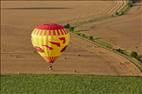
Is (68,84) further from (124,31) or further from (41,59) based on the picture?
(124,31)

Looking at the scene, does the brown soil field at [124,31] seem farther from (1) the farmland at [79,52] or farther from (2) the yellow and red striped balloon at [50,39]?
(2) the yellow and red striped balloon at [50,39]

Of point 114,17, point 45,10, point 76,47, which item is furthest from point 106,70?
point 45,10

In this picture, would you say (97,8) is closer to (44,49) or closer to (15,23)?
(15,23)

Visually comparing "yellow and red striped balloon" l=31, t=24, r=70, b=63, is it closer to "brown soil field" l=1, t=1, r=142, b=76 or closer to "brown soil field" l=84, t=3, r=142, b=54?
"brown soil field" l=1, t=1, r=142, b=76

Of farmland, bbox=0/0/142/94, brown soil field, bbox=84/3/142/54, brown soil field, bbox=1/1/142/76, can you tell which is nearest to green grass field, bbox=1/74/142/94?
farmland, bbox=0/0/142/94

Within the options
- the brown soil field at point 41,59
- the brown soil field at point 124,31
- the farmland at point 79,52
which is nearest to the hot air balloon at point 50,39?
the farmland at point 79,52

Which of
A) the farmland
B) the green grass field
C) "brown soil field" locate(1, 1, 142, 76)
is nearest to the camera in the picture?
the green grass field
